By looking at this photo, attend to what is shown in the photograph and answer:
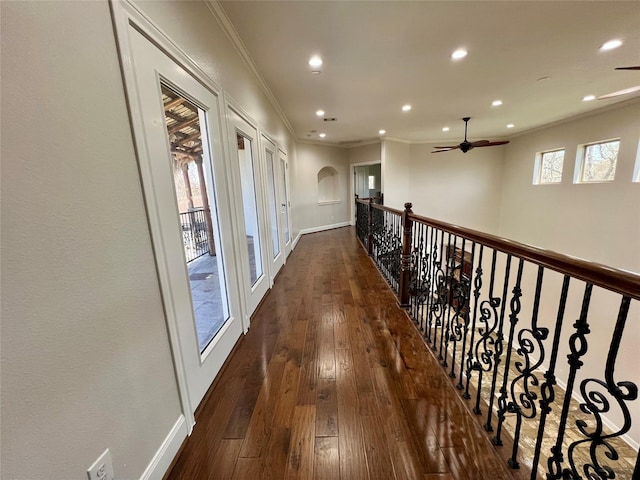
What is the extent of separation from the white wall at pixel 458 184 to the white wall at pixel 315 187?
2.06 metres

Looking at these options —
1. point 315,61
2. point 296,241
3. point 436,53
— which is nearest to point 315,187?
point 296,241

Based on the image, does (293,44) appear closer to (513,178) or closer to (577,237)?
(577,237)

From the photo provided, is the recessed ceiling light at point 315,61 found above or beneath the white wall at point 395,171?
above

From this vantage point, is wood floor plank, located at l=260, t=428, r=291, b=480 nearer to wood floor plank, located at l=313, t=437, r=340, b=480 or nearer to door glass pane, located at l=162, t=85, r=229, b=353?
wood floor plank, located at l=313, t=437, r=340, b=480

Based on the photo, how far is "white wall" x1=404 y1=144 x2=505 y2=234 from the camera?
26.0 feet

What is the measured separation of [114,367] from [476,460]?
160 cm

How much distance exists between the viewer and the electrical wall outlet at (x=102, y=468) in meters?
0.80

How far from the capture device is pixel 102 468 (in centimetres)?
84

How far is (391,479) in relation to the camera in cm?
112

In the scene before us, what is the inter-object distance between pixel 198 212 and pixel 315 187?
5.69 meters

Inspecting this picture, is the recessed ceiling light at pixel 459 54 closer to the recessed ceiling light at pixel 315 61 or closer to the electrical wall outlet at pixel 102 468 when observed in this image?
the recessed ceiling light at pixel 315 61

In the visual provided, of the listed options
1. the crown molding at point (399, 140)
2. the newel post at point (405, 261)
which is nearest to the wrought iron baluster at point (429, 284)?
the newel post at point (405, 261)

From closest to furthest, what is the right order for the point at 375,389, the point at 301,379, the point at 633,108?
the point at 375,389 → the point at 301,379 → the point at 633,108

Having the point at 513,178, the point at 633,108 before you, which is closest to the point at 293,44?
the point at 633,108
